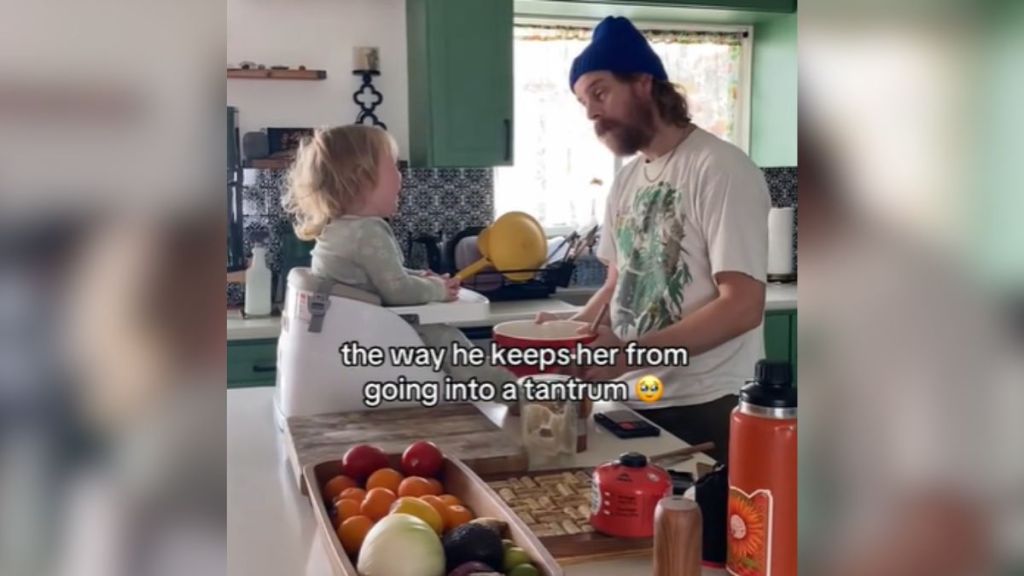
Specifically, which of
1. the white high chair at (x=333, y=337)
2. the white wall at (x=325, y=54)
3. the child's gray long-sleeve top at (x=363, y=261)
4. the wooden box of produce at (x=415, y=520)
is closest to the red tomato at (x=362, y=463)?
the wooden box of produce at (x=415, y=520)

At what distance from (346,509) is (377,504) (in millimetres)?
19

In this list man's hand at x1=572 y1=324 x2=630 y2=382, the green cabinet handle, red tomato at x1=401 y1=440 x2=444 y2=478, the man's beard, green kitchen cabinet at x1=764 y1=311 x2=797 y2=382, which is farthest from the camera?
the green cabinet handle

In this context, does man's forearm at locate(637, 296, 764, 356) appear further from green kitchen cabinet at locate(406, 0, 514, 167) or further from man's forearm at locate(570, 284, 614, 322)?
green kitchen cabinet at locate(406, 0, 514, 167)

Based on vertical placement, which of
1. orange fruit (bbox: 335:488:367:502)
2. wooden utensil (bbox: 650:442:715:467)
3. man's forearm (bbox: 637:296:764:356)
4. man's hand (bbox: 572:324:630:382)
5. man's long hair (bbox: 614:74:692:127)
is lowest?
wooden utensil (bbox: 650:442:715:467)

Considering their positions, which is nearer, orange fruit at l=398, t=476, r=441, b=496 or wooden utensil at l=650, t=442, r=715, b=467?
orange fruit at l=398, t=476, r=441, b=496

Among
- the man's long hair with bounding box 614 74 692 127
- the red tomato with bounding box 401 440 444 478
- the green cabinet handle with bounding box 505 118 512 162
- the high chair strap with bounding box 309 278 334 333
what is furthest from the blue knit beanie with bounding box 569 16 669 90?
the red tomato with bounding box 401 440 444 478

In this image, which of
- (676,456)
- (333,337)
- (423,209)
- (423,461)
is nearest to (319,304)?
(333,337)

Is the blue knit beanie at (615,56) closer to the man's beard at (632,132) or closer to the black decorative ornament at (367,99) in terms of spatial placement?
the man's beard at (632,132)

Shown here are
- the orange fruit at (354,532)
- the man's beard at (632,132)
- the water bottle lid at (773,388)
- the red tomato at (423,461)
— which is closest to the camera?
the water bottle lid at (773,388)

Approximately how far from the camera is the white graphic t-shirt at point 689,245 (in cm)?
78

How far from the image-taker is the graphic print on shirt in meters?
0.82

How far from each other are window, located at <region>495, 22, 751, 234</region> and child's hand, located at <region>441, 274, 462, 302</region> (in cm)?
12

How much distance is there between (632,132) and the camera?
87 cm
